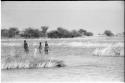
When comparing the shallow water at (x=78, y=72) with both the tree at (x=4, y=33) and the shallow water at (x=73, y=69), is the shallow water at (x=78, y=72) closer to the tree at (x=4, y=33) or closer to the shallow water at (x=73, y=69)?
the shallow water at (x=73, y=69)

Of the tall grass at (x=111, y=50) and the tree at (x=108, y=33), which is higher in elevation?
the tree at (x=108, y=33)

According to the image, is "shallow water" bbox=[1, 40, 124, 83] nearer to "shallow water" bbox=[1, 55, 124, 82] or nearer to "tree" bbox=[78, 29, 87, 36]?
"shallow water" bbox=[1, 55, 124, 82]

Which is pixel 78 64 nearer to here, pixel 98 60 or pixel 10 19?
pixel 98 60

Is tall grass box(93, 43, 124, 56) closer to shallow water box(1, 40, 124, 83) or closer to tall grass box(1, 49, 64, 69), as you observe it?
shallow water box(1, 40, 124, 83)

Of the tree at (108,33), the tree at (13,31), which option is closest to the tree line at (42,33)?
the tree at (13,31)

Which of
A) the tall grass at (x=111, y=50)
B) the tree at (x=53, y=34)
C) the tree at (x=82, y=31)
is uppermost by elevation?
the tree at (x=82, y=31)

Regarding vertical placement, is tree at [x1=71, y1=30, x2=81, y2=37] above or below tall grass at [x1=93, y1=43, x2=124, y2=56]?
above

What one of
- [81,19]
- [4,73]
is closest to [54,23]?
[81,19]

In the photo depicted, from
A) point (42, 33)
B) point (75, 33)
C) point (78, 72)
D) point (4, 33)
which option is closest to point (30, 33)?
point (42, 33)

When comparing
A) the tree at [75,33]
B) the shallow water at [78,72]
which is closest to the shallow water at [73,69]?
the shallow water at [78,72]

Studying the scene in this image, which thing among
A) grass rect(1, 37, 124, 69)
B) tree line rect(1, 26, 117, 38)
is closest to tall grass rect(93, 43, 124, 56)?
grass rect(1, 37, 124, 69)

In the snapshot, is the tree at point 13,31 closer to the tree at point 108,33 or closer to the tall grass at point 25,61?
the tall grass at point 25,61

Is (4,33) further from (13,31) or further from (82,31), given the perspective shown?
(82,31)

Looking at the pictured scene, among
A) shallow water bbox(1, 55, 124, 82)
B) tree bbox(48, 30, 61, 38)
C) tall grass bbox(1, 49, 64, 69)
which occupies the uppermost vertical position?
tree bbox(48, 30, 61, 38)
